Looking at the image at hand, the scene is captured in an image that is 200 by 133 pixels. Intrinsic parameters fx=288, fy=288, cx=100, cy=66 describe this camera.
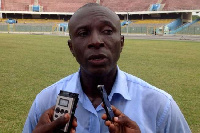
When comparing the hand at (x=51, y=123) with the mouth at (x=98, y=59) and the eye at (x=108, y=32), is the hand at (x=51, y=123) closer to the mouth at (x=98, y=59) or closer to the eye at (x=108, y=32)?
the mouth at (x=98, y=59)

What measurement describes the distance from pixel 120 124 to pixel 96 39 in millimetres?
492

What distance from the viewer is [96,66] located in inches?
59.6

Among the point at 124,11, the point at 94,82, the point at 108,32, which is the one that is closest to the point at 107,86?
the point at 94,82

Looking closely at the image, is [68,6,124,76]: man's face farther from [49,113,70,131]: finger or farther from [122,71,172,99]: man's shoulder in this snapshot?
[49,113,70,131]: finger

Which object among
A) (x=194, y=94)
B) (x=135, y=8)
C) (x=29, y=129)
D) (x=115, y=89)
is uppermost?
(x=135, y=8)

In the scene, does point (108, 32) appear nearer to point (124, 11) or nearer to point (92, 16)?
point (92, 16)

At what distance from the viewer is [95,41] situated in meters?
1.51

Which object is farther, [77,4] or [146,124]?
[77,4]

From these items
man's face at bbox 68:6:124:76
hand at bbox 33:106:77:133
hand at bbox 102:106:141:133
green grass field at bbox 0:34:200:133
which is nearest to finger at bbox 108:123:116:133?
hand at bbox 102:106:141:133

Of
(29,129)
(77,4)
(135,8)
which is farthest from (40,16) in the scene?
(29,129)

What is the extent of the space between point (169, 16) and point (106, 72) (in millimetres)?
55415

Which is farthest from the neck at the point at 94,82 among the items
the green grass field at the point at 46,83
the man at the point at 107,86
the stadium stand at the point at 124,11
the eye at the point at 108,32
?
the stadium stand at the point at 124,11

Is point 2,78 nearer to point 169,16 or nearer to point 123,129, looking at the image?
point 123,129

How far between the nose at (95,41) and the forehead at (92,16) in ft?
0.26
